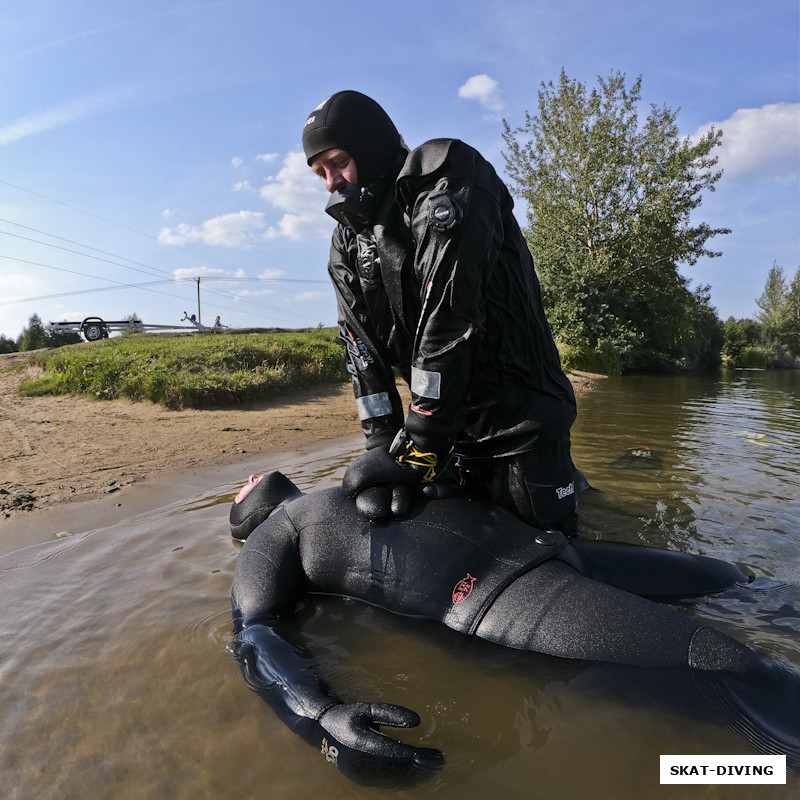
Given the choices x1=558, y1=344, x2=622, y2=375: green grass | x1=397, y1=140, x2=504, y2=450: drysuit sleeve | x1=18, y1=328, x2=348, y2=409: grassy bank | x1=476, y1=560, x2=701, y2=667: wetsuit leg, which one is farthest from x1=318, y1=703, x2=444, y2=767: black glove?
x1=558, y1=344, x2=622, y2=375: green grass

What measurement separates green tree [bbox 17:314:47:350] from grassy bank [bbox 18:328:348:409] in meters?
15.0

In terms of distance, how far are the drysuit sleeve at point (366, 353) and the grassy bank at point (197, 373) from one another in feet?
21.3

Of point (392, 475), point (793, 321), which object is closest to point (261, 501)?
point (392, 475)

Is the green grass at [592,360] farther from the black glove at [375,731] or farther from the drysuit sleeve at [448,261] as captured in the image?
the black glove at [375,731]

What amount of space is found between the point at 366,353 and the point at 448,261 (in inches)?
35.6

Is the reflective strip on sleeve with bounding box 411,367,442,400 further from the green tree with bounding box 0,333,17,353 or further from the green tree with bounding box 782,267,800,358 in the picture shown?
the green tree with bounding box 782,267,800,358

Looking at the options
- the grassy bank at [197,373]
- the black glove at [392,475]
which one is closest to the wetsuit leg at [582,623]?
the black glove at [392,475]

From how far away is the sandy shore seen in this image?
4.74 meters

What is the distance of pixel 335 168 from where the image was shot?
9.24 ft

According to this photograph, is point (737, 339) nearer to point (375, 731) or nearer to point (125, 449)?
point (125, 449)

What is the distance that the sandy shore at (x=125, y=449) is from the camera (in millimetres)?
4742

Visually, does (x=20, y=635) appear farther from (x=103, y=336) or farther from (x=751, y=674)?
(x=103, y=336)

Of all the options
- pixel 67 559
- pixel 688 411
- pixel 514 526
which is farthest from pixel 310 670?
pixel 688 411

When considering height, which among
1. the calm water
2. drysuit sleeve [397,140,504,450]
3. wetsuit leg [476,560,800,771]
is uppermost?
drysuit sleeve [397,140,504,450]
